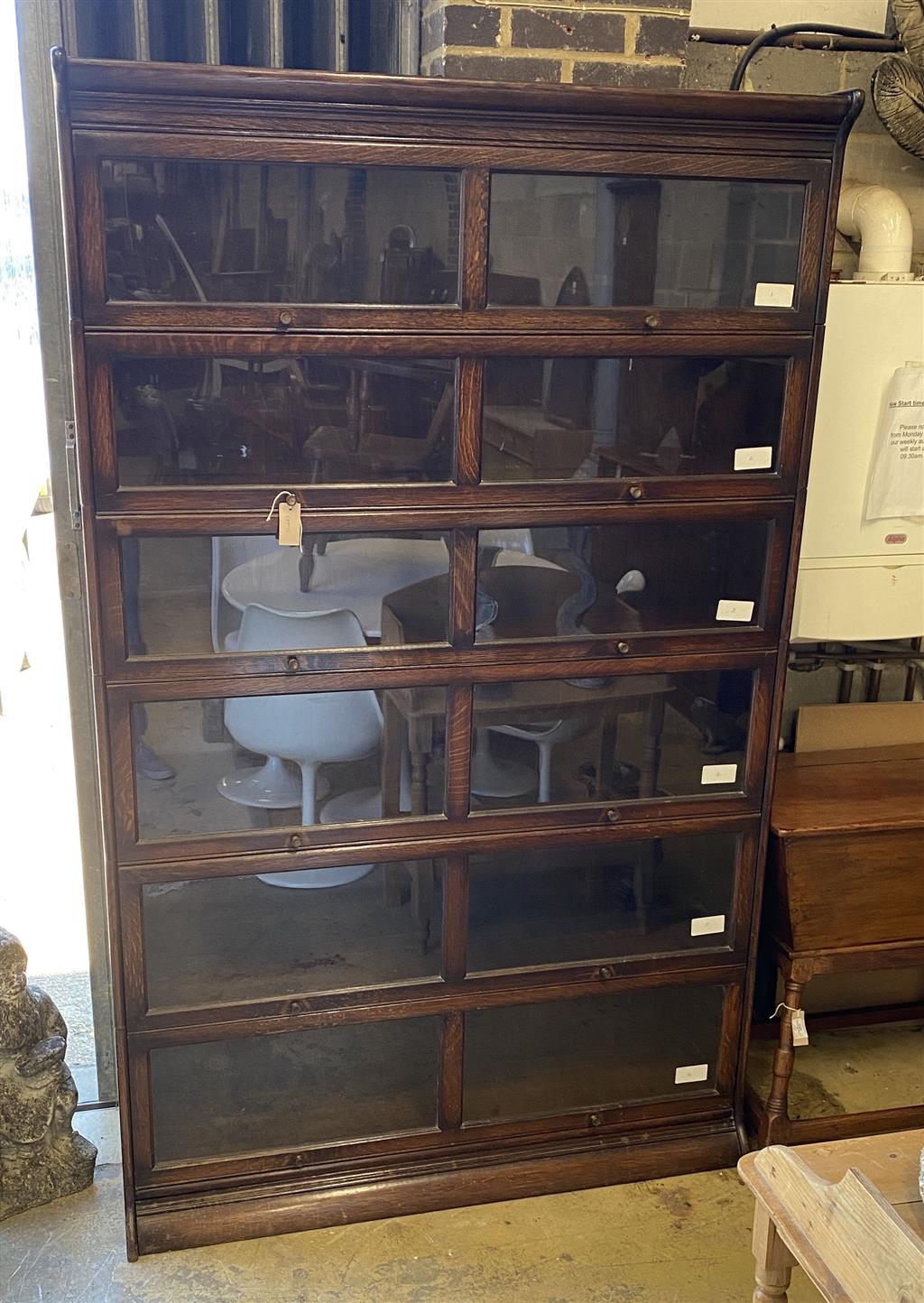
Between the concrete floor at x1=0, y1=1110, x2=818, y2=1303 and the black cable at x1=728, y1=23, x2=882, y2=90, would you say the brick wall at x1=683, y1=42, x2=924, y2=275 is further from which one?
the concrete floor at x1=0, y1=1110, x2=818, y2=1303

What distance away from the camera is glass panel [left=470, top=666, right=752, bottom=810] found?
2.12 meters

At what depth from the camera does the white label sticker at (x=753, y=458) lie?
6.84 feet

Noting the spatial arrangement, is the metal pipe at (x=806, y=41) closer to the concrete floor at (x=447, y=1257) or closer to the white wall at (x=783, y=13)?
the white wall at (x=783, y=13)

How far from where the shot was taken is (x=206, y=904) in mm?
2084

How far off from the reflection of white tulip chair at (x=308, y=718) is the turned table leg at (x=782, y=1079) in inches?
35.7

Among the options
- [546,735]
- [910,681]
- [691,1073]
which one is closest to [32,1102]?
[546,735]

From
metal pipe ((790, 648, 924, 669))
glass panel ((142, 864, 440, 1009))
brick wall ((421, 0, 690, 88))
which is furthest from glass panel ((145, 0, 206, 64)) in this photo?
metal pipe ((790, 648, 924, 669))

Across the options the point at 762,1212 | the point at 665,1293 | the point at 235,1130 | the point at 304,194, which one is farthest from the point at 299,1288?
the point at 304,194

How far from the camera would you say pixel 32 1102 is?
221cm

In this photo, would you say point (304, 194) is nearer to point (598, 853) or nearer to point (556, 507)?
point (556, 507)

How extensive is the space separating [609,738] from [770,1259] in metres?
0.88

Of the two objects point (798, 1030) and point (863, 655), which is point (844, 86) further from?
point (798, 1030)

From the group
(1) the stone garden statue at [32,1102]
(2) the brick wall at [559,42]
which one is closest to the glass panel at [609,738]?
(1) the stone garden statue at [32,1102]

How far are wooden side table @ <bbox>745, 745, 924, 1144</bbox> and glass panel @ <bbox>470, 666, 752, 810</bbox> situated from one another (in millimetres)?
214
